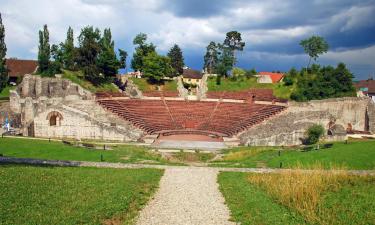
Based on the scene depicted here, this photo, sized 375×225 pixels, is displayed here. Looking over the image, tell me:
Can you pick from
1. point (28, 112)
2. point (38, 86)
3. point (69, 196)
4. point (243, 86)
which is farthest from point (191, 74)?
point (69, 196)

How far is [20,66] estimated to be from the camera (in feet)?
215

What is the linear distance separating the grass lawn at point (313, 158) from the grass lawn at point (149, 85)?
33560 mm

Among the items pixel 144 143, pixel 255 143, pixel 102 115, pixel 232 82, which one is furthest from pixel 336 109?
pixel 102 115

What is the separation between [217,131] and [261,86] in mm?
19870

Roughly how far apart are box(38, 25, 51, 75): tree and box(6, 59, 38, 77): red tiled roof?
9.23m

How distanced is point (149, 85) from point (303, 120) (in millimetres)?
31527

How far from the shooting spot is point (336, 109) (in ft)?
156

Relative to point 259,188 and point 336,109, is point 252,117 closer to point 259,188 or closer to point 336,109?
point 336,109

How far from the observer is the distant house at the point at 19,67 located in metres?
63.1

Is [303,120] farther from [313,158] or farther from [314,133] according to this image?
[313,158]

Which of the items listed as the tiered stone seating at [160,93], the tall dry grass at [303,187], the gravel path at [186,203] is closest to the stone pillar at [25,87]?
the tiered stone seating at [160,93]

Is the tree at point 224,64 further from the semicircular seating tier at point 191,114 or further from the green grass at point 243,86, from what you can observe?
the semicircular seating tier at point 191,114

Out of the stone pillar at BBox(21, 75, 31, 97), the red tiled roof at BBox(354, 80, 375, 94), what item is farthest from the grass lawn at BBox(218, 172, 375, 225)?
the red tiled roof at BBox(354, 80, 375, 94)

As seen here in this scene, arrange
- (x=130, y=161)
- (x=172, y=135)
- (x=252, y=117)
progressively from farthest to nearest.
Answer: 1. (x=252, y=117)
2. (x=172, y=135)
3. (x=130, y=161)
